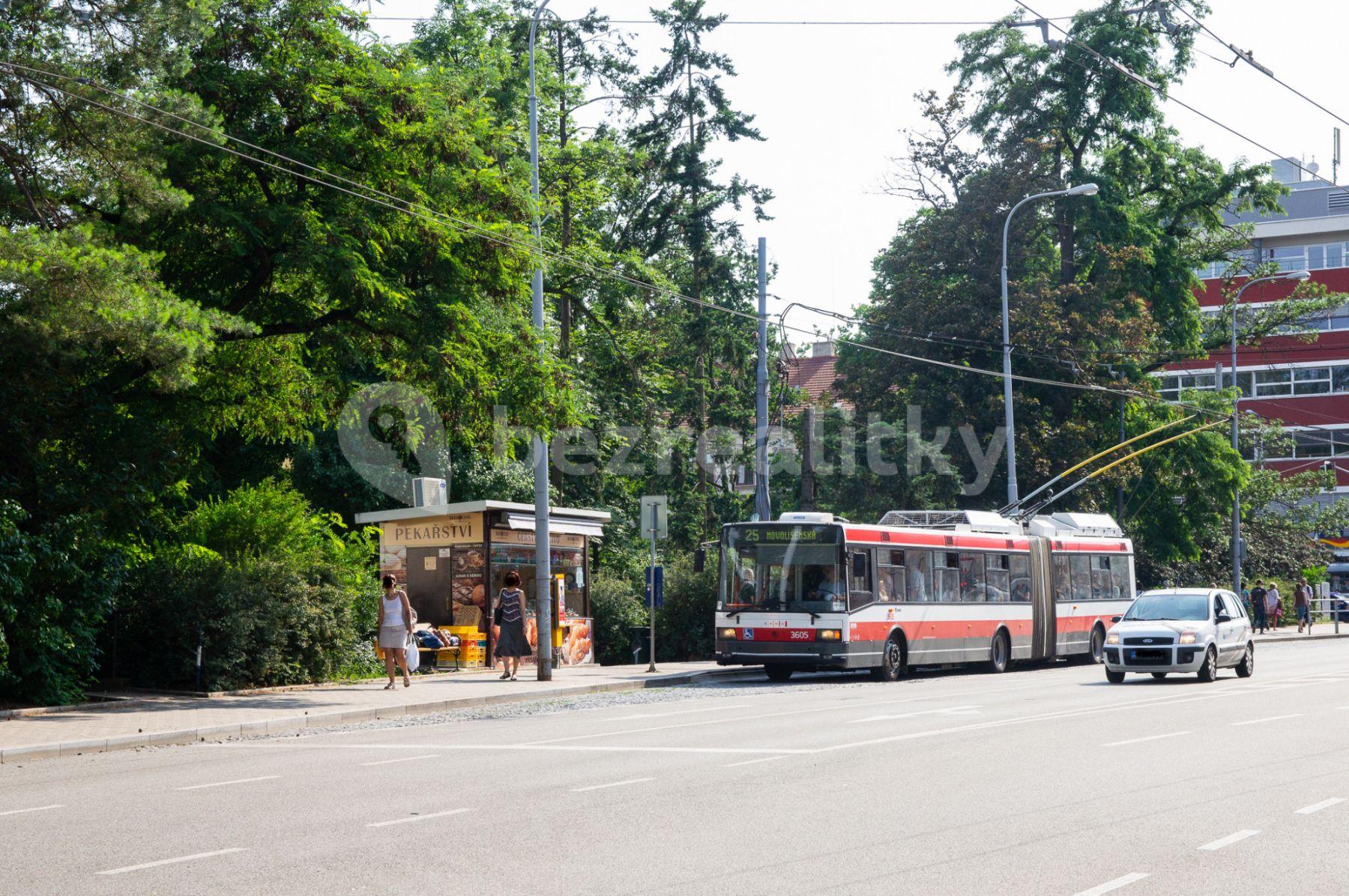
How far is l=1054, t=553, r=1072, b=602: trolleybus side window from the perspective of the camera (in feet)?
105

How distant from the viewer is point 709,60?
4466 centimetres

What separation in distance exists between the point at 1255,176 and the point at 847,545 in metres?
30.2

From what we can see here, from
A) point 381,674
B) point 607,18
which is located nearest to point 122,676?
point 381,674

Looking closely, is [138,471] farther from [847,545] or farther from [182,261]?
[847,545]

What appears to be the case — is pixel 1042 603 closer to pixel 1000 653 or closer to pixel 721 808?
pixel 1000 653

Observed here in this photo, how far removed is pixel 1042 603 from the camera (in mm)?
31375

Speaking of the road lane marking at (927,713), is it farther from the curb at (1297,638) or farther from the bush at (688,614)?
the curb at (1297,638)

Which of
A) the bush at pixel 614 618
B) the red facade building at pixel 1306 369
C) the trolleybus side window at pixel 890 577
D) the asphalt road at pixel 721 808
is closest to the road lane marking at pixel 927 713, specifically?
the asphalt road at pixel 721 808

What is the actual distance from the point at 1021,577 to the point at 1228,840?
22591 mm

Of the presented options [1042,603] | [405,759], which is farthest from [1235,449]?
[405,759]

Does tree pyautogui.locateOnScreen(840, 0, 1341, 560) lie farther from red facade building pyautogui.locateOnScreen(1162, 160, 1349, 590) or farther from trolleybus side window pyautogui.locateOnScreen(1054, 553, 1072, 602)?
red facade building pyautogui.locateOnScreen(1162, 160, 1349, 590)

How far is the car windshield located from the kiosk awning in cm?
1061

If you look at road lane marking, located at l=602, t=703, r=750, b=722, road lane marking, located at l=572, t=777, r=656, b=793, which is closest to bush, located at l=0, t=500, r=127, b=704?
road lane marking, located at l=602, t=703, r=750, b=722

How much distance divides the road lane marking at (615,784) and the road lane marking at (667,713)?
6404mm
